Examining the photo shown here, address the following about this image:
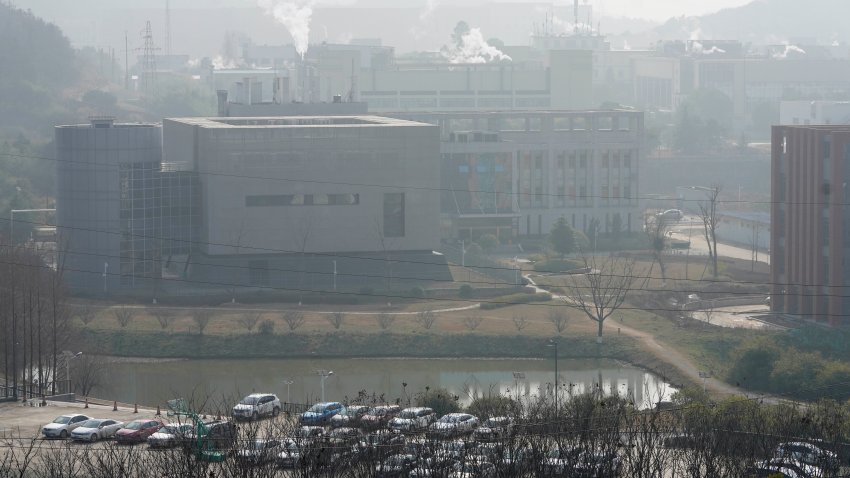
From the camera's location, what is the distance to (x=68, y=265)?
2350 centimetres

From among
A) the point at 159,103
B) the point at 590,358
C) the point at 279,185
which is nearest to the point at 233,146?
the point at 279,185

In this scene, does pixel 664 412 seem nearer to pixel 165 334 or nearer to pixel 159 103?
pixel 165 334

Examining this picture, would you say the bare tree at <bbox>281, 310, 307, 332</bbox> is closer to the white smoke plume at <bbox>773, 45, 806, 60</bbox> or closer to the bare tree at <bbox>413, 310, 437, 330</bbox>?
the bare tree at <bbox>413, 310, 437, 330</bbox>

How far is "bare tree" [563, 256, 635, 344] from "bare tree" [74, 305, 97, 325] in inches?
253

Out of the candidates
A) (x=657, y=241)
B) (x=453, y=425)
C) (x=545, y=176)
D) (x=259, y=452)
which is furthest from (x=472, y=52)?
(x=259, y=452)

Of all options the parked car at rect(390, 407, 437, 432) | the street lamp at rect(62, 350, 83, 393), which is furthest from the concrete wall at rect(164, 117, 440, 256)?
the parked car at rect(390, 407, 437, 432)

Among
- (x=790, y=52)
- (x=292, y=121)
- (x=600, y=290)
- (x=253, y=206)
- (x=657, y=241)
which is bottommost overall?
(x=600, y=290)

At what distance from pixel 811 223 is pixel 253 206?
27.5 feet

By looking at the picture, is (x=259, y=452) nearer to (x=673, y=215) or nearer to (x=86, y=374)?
(x=86, y=374)

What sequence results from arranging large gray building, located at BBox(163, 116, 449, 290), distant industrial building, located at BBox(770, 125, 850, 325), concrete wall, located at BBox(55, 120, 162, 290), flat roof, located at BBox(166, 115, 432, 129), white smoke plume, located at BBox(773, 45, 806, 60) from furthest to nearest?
white smoke plume, located at BBox(773, 45, 806, 60)
flat roof, located at BBox(166, 115, 432, 129)
large gray building, located at BBox(163, 116, 449, 290)
concrete wall, located at BBox(55, 120, 162, 290)
distant industrial building, located at BBox(770, 125, 850, 325)

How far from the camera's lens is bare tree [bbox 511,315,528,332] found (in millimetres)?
20812

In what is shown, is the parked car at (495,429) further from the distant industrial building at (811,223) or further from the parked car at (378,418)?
the distant industrial building at (811,223)

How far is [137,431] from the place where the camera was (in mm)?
13180

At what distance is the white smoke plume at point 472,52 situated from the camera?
51.5 meters
